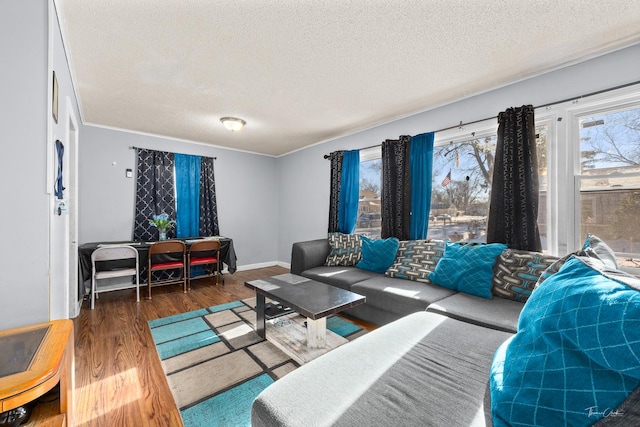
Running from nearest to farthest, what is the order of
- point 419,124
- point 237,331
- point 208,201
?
1. point 237,331
2. point 419,124
3. point 208,201

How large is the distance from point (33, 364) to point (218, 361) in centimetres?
125

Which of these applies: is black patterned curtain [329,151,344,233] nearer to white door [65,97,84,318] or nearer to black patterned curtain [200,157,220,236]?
black patterned curtain [200,157,220,236]

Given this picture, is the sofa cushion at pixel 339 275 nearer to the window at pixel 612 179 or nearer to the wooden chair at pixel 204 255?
the wooden chair at pixel 204 255

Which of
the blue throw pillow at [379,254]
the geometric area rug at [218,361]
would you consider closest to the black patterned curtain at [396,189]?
the blue throw pillow at [379,254]

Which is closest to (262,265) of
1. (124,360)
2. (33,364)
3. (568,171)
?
(124,360)

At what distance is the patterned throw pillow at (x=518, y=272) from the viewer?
2088 mm

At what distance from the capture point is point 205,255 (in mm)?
4262

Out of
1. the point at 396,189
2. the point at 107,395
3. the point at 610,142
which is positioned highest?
the point at 610,142

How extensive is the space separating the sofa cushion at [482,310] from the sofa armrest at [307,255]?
1719 millimetres

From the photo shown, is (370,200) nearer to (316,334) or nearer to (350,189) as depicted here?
(350,189)

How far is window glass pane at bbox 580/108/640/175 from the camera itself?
206 cm

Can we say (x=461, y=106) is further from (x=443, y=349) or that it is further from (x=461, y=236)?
(x=443, y=349)

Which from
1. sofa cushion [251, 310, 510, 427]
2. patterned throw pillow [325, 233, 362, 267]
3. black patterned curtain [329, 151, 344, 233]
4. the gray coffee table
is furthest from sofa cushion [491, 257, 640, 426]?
black patterned curtain [329, 151, 344, 233]

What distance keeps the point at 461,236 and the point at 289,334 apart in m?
2.16
